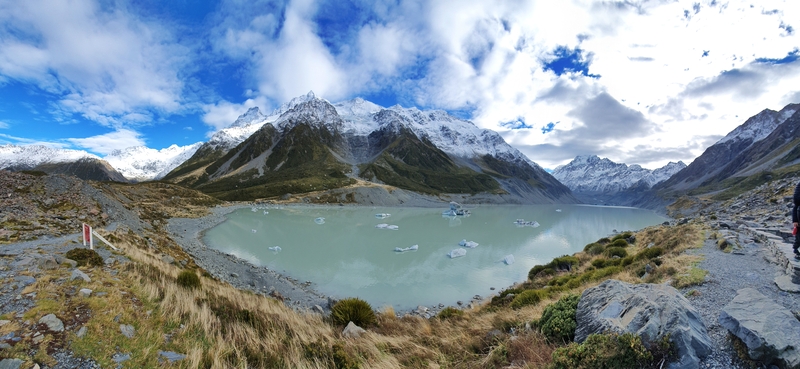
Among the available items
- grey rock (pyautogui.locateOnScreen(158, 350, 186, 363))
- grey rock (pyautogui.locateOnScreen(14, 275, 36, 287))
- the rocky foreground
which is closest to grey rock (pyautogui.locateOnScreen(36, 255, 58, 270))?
the rocky foreground

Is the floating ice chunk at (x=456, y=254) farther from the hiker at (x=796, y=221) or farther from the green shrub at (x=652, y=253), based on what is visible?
the hiker at (x=796, y=221)

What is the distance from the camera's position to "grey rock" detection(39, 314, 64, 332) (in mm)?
5516

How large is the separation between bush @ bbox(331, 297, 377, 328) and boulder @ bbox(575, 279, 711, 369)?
5961 millimetres

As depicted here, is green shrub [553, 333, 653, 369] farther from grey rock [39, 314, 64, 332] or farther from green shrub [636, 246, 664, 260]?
green shrub [636, 246, 664, 260]

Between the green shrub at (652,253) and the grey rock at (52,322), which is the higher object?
the grey rock at (52,322)

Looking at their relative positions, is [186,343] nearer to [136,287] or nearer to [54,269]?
[136,287]

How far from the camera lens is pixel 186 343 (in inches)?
249

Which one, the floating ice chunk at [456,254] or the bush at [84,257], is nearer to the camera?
the bush at [84,257]

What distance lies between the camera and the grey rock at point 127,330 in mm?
6094

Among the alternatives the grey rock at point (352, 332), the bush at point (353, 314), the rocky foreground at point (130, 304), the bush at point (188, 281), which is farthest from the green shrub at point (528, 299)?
the bush at point (188, 281)

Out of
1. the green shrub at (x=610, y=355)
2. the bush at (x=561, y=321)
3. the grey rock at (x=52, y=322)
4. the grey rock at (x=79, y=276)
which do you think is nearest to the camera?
the green shrub at (x=610, y=355)

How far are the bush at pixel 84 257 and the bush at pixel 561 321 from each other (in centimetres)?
1268

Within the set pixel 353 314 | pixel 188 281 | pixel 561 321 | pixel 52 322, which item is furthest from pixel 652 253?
pixel 52 322

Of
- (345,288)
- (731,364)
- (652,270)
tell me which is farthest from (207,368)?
(345,288)
